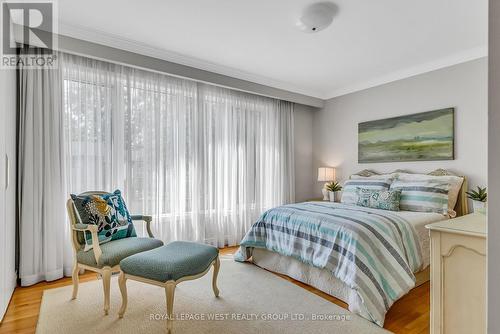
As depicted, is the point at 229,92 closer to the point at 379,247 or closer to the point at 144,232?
the point at 144,232

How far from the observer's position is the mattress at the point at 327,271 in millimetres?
2375

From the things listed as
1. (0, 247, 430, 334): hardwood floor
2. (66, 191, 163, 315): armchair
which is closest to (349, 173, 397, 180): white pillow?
(0, 247, 430, 334): hardwood floor

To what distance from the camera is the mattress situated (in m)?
2.38

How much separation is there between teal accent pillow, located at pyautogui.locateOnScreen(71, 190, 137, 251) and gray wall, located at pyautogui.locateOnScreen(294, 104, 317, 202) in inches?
125

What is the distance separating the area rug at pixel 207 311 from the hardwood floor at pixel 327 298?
83mm

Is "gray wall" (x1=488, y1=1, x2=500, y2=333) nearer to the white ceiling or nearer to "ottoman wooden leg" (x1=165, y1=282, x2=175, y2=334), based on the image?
"ottoman wooden leg" (x1=165, y1=282, x2=175, y2=334)

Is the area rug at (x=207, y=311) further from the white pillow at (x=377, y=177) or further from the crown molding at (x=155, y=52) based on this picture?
the crown molding at (x=155, y=52)

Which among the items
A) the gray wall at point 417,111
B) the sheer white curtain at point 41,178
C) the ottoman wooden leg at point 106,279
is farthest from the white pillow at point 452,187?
the sheer white curtain at point 41,178

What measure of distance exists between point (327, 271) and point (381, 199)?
4.53 ft

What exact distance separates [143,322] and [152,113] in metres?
2.37

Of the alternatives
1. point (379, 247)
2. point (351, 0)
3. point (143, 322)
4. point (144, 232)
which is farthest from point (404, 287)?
point (144, 232)

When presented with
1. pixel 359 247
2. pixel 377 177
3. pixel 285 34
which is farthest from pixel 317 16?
pixel 377 177

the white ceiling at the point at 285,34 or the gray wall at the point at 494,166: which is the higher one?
the white ceiling at the point at 285,34

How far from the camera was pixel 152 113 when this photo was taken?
354 centimetres
